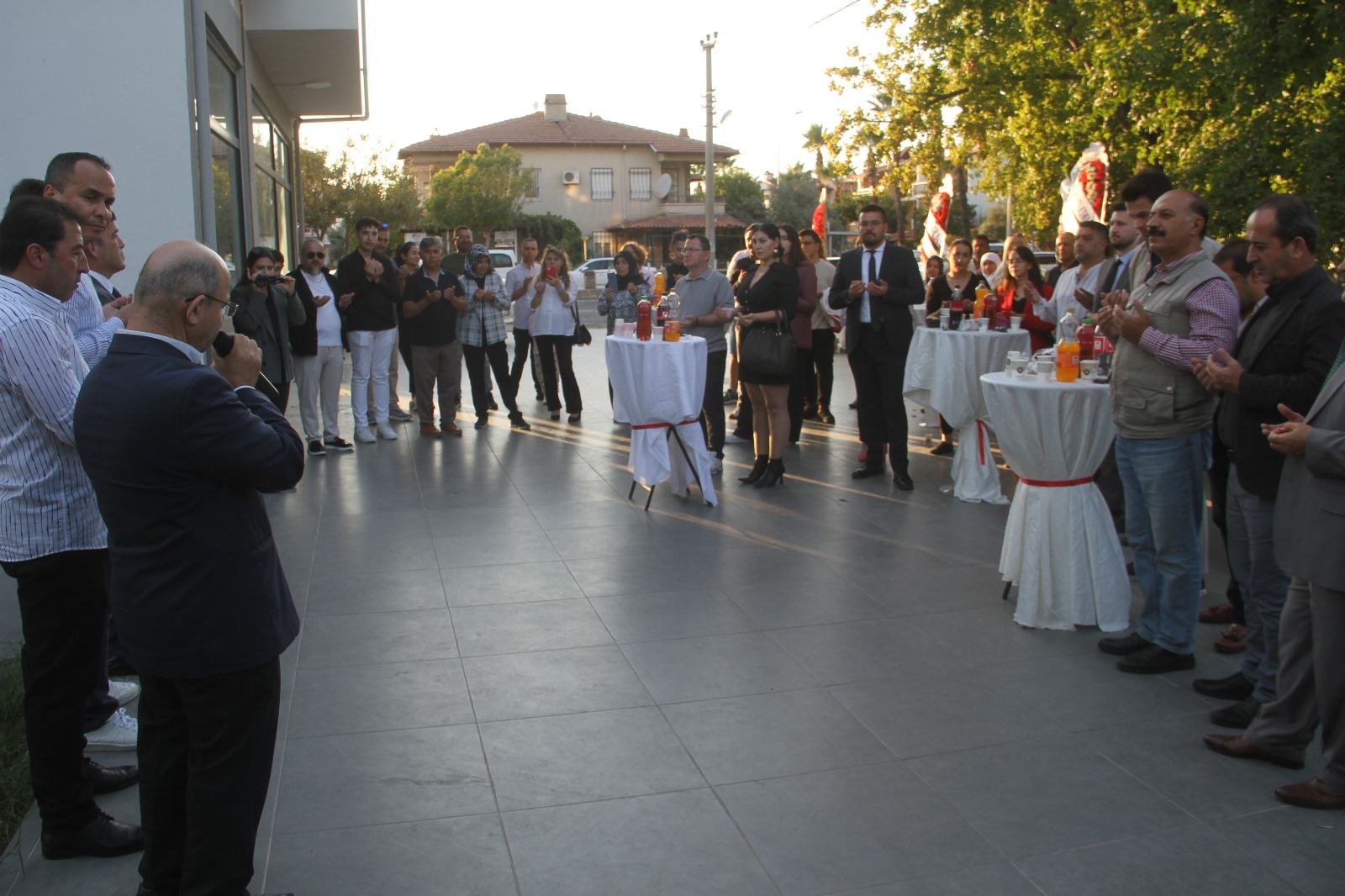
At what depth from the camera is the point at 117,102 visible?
709 cm

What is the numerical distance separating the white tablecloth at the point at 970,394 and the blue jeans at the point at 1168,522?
2866mm

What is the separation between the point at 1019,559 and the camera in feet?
17.0

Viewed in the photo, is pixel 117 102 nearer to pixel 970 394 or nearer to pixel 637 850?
pixel 970 394

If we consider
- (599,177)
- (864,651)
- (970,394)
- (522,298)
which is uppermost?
(599,177)

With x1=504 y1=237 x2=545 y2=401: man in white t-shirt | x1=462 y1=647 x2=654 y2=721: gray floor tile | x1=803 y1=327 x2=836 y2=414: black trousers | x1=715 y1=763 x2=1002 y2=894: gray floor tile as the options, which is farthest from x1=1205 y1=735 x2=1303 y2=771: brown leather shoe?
x1=504 y1=237 x2=545 y2=401: man in white t-shirt

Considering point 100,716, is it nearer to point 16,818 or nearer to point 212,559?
point 16,818

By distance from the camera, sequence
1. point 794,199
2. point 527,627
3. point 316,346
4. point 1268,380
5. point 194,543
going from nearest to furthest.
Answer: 1. point 194,543
2. point 1268,380
3. point 527,627
4. point 316,346
5. point 794,199

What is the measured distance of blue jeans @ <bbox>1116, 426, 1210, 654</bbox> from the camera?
4.31 metres

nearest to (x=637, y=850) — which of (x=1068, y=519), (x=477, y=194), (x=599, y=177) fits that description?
(x=1068, y=519)

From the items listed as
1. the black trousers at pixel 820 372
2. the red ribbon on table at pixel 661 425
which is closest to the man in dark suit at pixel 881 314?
the red ribbon on table at pixel 661 425

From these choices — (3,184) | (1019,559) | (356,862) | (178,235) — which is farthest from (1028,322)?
(3,184)

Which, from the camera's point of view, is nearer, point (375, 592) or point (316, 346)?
point (375, 592)

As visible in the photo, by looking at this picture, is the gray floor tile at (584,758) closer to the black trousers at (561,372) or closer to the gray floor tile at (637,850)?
the gray floor tile at (637,850)

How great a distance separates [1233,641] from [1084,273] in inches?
133
